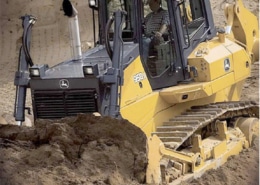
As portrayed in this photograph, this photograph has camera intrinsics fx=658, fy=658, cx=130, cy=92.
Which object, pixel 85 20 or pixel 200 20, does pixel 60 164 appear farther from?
pixel 85 20

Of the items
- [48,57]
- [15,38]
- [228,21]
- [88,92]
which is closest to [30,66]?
[88,92]

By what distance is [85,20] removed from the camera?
52.7ft

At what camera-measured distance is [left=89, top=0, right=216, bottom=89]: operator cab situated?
21.6ft

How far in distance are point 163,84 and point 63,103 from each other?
3.92ft

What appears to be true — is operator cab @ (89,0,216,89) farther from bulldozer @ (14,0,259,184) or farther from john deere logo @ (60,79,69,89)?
john deere logo @ (60,79,69,89)

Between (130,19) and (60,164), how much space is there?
7.94 ft

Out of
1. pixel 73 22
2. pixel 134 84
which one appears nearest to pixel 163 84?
pixel 134 84

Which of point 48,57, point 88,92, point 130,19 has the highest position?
point 130,19

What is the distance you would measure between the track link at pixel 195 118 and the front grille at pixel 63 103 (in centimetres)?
79

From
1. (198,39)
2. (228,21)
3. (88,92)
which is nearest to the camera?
(88,92)

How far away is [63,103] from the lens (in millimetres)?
6133

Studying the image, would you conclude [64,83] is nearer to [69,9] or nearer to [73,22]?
[73,22]

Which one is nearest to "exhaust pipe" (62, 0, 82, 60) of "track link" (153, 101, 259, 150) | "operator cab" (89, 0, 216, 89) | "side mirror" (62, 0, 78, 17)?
"side mirror" (62, 0, 78, 17)

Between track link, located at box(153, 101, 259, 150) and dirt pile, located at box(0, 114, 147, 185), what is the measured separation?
122cm
